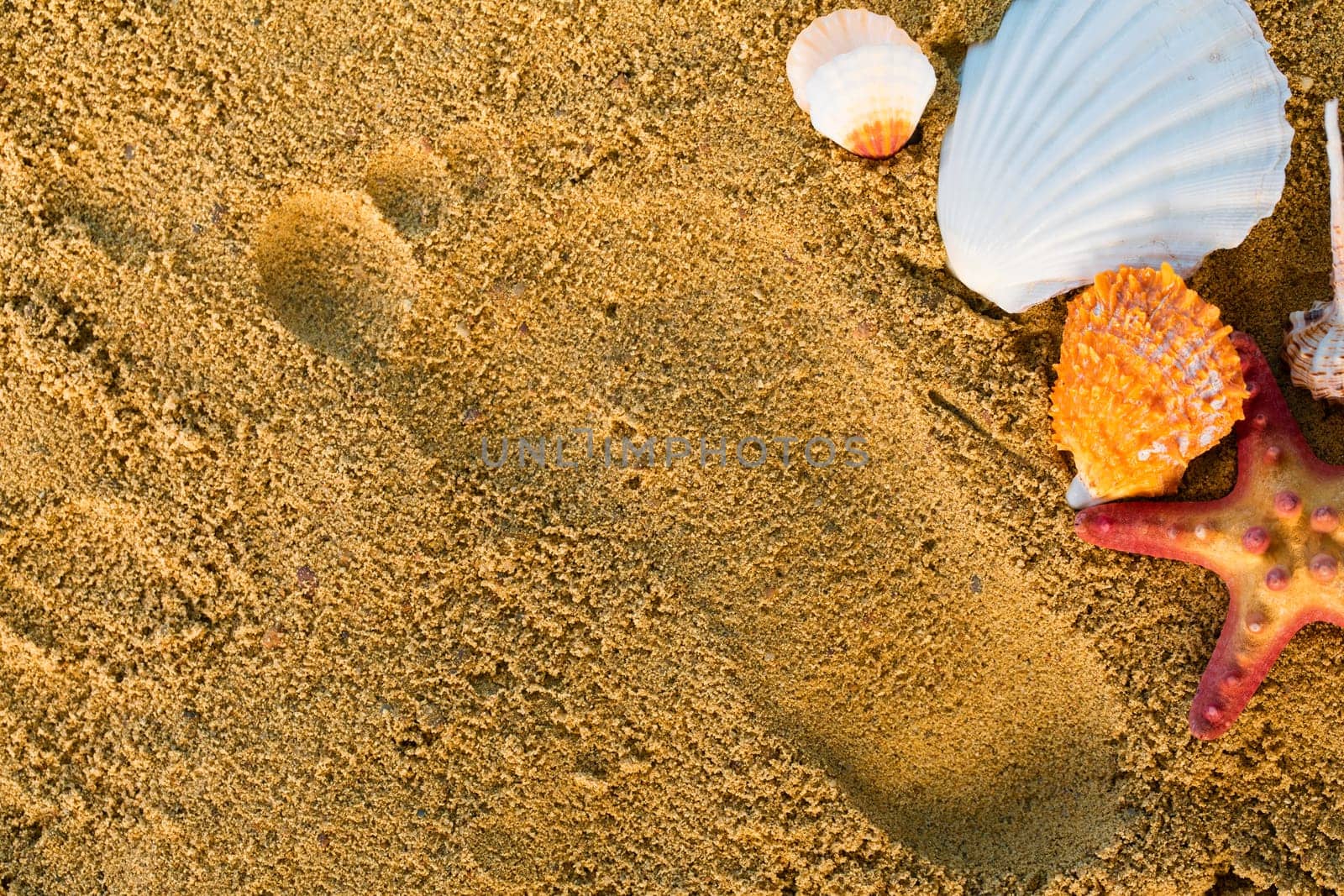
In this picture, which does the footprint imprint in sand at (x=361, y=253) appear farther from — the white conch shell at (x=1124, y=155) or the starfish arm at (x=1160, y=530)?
the starfish arm at (x=1160, y=530)

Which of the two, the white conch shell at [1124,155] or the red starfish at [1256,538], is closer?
the red starfish at [1256,538]

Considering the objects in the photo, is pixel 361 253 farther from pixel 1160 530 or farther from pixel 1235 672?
pixel 1235 672

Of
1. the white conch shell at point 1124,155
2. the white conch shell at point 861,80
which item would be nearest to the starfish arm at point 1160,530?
the white conch shell at point 1124,155

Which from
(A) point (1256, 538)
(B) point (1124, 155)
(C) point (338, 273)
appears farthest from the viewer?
(C) point (338, 273)

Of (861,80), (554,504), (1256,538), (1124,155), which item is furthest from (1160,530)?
(554,504)

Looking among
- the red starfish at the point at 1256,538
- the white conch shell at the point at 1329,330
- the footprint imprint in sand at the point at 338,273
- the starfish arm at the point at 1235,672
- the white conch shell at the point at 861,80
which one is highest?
the footprint imprint in sand at the point at 338,273

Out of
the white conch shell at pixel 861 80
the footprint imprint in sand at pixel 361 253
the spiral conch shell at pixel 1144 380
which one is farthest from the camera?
the footprint imprint in sand at pixel 361 253

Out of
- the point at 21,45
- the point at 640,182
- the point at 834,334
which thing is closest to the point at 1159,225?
the point at 834,334
